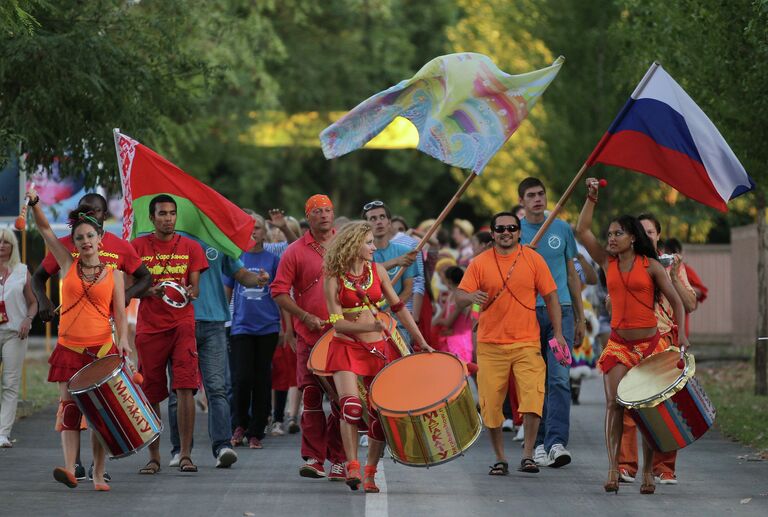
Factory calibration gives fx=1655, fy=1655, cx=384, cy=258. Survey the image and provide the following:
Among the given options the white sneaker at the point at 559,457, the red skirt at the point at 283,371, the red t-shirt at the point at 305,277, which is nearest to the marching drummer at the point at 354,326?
the red t-shirt at the point at 305,277

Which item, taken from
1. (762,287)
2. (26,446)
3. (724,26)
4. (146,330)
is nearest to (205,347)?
(146,330)

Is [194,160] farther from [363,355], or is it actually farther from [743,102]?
[363,355]

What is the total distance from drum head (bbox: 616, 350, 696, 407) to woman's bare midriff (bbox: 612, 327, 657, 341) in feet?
1.12

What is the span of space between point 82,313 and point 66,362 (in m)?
0.36

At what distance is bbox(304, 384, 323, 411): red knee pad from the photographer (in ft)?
40.0

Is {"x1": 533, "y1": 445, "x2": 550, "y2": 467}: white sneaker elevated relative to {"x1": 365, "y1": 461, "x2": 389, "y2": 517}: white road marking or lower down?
lower down

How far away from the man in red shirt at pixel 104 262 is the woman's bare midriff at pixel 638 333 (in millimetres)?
3581

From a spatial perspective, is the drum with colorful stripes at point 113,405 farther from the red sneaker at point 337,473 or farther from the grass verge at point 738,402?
the grass verge at point 738,402

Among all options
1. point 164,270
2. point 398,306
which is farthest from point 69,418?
point 398,306

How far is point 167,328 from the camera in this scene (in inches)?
506

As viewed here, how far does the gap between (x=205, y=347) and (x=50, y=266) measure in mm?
1642

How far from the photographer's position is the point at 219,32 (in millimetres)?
24375

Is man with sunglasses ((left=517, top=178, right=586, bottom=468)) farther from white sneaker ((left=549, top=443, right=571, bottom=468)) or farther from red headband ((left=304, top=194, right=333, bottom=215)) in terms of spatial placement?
red headband ((left=304, top=194, right=333, bottom=215))

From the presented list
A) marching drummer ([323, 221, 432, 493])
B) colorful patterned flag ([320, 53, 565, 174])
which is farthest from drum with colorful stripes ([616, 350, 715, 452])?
colorful patterned flag ([320, 53, 565, 174])
